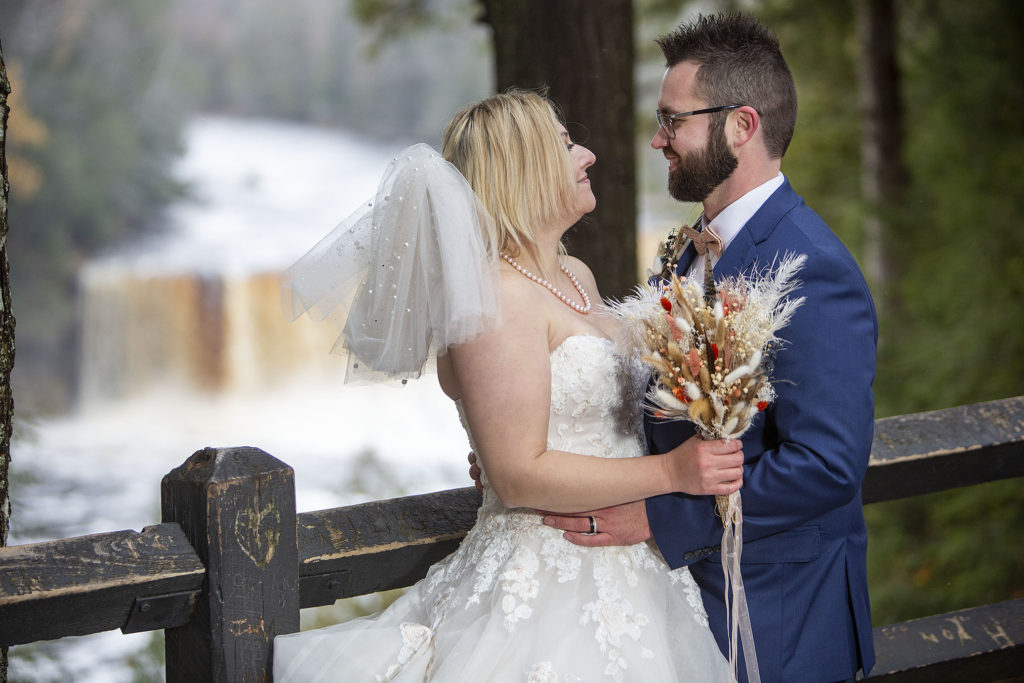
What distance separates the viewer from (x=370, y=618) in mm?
2131

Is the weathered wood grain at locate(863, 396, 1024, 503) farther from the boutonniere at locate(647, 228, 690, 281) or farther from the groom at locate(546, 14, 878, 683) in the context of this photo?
the boutonniere at locate(647, 228, 690, 281)

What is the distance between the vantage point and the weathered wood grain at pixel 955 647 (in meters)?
2.59

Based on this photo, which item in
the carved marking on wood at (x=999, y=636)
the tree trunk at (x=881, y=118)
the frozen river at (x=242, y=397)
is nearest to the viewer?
the carved marking on wood at (x=999, y=636)

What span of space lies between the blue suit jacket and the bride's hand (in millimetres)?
74

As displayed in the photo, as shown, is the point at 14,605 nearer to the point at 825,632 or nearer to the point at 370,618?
the point at 370,618

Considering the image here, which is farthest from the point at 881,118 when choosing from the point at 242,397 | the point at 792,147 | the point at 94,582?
the point at 242,397

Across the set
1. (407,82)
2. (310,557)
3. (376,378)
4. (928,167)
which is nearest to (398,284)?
(376,378)

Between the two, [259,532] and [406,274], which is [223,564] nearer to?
[259,532]

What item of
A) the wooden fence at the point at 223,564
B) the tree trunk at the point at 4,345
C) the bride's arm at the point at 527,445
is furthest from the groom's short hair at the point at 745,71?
the tree trunk at the point at 4,345

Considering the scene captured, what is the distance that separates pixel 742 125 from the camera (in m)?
2.27

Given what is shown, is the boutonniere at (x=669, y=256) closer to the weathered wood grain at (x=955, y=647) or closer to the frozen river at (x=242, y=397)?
the weathered wood grain at (x=955, y=647)

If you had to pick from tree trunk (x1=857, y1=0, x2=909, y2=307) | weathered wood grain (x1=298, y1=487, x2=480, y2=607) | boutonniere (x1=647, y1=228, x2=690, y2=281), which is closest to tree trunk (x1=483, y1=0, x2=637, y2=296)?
boutonniere (x1=647, y1=228, x2=690, y2=281)

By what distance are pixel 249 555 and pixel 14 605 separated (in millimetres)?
412

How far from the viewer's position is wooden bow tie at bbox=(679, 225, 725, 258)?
2.24 metres
